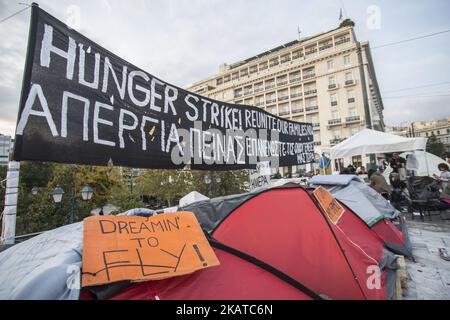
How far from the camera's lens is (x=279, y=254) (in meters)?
1.88

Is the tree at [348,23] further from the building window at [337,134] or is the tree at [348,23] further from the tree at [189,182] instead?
the tree at [189,182]

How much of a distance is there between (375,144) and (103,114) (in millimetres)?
7159

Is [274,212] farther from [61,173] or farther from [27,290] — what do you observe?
[61,173]

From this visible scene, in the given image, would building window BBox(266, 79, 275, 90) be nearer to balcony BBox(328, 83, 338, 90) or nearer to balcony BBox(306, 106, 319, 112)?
balcony BBox(306, 106, 319, 112)

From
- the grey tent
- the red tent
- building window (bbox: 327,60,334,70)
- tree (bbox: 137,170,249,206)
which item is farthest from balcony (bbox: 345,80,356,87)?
the red tent

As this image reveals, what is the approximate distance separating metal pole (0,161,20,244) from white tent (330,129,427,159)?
7454mm

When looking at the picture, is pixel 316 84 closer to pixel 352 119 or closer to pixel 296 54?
pixel 296 54

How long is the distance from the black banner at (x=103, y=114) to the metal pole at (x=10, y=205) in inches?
6.7

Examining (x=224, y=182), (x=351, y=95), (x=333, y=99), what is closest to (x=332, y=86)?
(x=333, y=99)

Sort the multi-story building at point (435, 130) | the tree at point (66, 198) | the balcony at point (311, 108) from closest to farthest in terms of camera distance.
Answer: the tree at point (66, 198), the balcony at point (311, 108), the multi-story building at point (435, 130)

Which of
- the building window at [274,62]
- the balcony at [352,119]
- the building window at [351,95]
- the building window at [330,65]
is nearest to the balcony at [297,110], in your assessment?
the building window at [351,95]

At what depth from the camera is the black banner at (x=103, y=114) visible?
1.92 meters

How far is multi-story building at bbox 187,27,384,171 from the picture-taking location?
1233 inches
